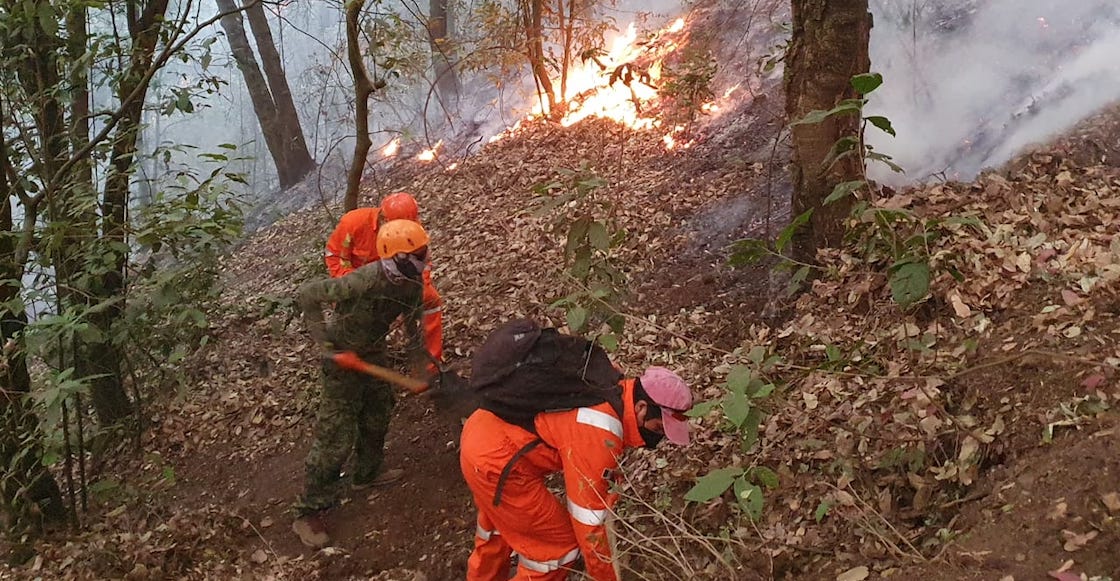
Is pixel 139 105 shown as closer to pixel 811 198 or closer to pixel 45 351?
pixel 45 351

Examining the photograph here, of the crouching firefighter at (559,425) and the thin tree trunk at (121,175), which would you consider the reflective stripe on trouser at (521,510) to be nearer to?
the crouching firefighter at (559,425)

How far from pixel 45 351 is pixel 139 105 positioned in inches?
79.6

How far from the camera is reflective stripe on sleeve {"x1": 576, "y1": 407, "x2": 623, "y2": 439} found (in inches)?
113

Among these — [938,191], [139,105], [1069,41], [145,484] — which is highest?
[139,105]

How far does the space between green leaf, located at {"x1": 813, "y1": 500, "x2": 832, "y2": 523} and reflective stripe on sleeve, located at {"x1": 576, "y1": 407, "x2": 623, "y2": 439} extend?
964 millimetres

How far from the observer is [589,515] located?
2873 mm

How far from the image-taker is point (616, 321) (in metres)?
3.29

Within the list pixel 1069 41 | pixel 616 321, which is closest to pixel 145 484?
pixel 616 321

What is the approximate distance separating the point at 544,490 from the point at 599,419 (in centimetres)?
51

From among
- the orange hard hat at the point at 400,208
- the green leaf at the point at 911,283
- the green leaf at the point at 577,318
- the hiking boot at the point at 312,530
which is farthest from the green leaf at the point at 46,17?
the green leaf at the point at 911,283

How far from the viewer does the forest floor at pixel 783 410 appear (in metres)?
2.77

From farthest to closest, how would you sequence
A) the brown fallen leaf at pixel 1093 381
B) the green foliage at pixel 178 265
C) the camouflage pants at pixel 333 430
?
the green foliage at pixel 178 265, the camouflage pants at pixel 333 430, the brown fallen leaf at pixel 1093 381

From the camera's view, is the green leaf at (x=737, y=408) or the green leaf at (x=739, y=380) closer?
the green leaf at (x=737, y=408)

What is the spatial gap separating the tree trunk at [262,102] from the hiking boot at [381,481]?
9417 millimetres
